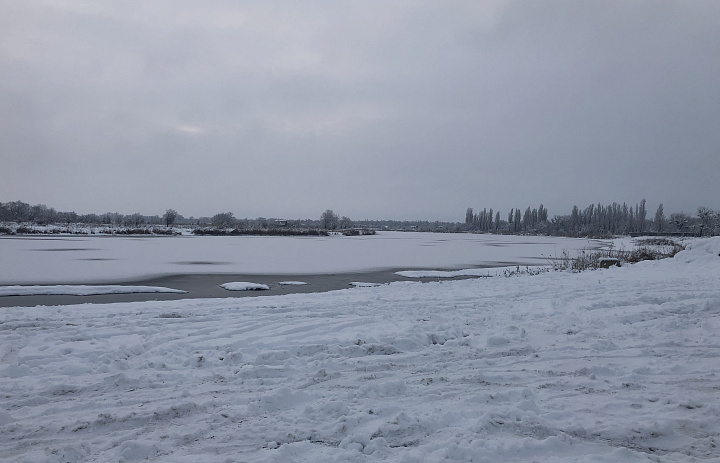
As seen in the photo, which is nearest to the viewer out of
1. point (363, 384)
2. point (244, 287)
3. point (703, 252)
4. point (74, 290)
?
point (363, 384)

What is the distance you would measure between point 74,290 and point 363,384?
12.4 meters

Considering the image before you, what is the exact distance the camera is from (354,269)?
69.5 ft

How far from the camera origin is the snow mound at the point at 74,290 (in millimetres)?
12383

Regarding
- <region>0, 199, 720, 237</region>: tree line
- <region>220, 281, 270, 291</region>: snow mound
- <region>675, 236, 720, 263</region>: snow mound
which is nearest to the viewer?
<region>220, 281, 270, 291</region>: snow mound

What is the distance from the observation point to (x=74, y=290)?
12844 millimetres

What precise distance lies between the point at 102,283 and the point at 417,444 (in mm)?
15106

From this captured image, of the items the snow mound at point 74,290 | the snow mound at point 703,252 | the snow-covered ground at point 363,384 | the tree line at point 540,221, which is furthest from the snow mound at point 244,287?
the tree line at point 540,221

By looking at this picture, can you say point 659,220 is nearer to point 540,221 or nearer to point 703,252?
point 540,221

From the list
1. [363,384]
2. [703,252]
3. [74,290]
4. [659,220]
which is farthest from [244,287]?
[659,220]

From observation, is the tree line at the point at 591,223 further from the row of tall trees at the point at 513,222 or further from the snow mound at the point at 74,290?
the snow mound at the point at 74,290

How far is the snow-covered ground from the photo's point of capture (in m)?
3.34

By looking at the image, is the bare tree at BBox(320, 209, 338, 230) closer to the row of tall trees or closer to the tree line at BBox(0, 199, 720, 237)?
the tree line at BBox(0, 199, 720, 237)

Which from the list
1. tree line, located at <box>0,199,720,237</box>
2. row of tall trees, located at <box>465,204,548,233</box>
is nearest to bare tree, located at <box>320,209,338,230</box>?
tree line, located at <box>0,199,720,237</box>

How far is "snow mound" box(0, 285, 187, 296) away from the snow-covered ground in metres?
4.39
